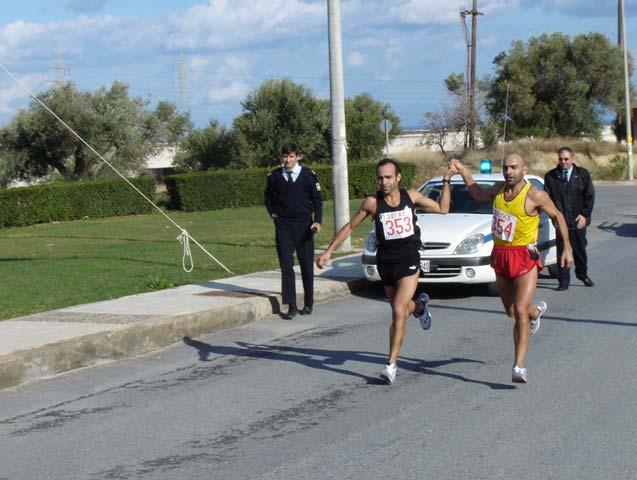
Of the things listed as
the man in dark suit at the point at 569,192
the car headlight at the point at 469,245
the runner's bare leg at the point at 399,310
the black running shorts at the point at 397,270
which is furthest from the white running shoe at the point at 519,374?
the man in dark suit at the point at 569,192

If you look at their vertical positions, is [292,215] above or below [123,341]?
above

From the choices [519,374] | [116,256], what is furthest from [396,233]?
[116,256]

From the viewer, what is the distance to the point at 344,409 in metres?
6.91

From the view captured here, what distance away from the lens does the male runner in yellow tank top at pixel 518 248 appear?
24.4 feet

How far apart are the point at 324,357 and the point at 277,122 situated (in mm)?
40171

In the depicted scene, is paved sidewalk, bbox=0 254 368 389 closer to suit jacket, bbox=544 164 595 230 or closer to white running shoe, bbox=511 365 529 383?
suit jacket, bbox=544 164 595 230

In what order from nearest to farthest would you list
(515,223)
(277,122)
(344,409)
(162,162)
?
1. (344,409)
2. (515,223)
3. (277,122)
4. (162,162)

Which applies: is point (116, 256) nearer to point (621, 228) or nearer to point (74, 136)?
point (621, 228)

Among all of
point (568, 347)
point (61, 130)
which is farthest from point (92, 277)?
point (61, 130)

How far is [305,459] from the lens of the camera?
18.6 feet

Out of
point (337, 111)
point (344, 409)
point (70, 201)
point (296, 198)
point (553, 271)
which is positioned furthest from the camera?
point (70, 201)

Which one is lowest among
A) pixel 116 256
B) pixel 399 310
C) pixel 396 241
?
pixel 116 256

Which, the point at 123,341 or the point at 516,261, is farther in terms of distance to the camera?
the point at 123,341

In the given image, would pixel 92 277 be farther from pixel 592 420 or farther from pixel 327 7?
pixel 592 420
